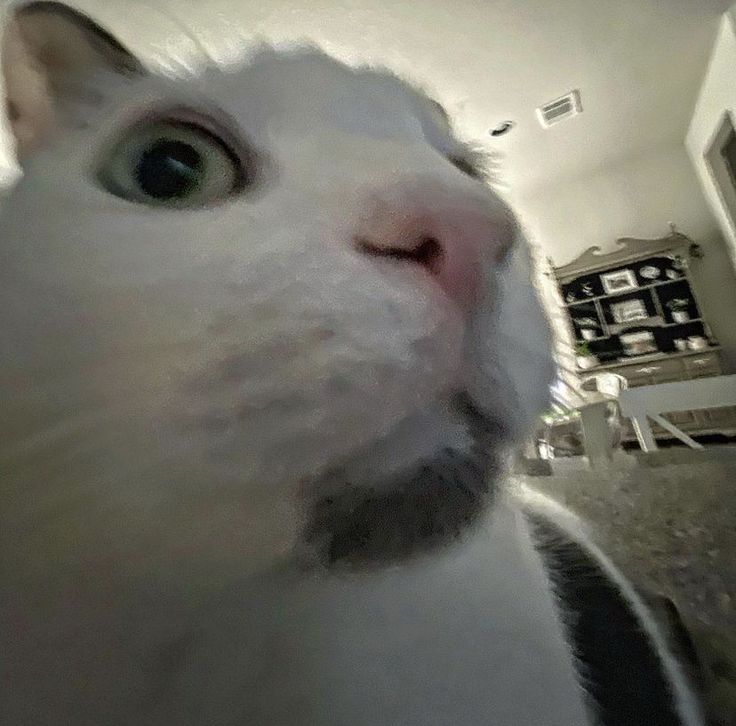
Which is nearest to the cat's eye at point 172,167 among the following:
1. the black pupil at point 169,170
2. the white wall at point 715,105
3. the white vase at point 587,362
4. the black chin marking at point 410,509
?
the black pupil at point 169,170

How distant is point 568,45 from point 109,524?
0.65m

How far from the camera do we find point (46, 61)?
Result: 29 cm

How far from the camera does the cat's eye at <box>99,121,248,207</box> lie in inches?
9.5

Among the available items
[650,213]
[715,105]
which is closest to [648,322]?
[650,213]

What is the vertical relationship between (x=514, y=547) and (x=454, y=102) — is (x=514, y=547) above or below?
below

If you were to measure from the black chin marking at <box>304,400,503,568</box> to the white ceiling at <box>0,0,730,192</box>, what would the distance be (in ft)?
0.87

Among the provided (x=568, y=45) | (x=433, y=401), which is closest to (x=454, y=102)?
(x=568, y=45)

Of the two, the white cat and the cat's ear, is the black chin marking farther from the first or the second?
the cat's ear

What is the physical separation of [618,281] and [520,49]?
1.05ft

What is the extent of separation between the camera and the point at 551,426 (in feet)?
1.14

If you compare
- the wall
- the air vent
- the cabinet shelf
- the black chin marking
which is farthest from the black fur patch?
the air vent

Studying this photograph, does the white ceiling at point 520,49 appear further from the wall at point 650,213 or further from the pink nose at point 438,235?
the pink nose at point 438,235

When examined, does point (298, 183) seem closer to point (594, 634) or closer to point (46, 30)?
point (46, 30)

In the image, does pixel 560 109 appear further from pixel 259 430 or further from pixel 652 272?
pixel 259 430
